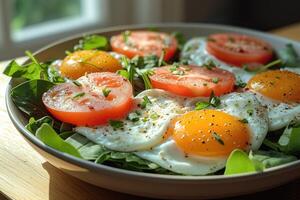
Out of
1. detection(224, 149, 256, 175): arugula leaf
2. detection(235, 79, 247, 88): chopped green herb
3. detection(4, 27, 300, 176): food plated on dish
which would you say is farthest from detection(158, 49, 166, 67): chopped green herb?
detection(224, 149, 256, 175): arugula leaf

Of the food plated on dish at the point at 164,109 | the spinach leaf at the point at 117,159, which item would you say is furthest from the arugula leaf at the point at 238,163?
the spinach leaf at the point at 117,159

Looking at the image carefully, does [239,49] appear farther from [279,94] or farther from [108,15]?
[108,15]

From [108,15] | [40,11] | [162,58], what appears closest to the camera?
[162,58]

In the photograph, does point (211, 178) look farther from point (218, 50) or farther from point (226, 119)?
point (218, 50)

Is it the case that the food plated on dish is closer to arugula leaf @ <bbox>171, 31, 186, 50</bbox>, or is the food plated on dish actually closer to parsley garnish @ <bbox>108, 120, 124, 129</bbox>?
parsley garnish @ <bbox>108, 120, 124, 129</bbox>

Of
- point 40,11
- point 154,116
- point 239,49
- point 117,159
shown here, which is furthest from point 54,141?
point 40,11

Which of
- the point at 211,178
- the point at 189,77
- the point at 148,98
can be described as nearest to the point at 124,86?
the point at 148,98
